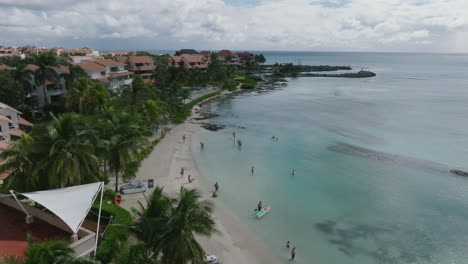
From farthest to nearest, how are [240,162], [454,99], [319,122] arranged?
[454,99] < [319,122] < [240,162]

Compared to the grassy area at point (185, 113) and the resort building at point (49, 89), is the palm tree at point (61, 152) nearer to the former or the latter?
the resort building at point (49, 89)

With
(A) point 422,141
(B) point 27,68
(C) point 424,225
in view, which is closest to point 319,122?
(A) point 422,141

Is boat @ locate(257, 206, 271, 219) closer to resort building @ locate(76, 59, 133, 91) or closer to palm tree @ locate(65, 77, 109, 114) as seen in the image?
palm tree @ locate(65, 77, 109, 114)

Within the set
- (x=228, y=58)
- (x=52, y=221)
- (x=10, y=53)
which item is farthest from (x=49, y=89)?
(x=228, y=58)

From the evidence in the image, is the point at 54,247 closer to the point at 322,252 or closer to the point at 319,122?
Answer: the point at 322,252

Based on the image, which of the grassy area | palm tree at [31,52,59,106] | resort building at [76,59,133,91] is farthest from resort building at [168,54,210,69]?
palm tree at [31,52,59,106]

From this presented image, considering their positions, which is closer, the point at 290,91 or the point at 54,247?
the point at 54,247

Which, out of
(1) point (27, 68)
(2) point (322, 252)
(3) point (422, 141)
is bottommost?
(2) point (322, 252)

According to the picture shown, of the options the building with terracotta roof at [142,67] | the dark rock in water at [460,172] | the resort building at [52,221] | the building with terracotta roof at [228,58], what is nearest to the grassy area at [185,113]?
the building with terracotta roof at [142,67]
